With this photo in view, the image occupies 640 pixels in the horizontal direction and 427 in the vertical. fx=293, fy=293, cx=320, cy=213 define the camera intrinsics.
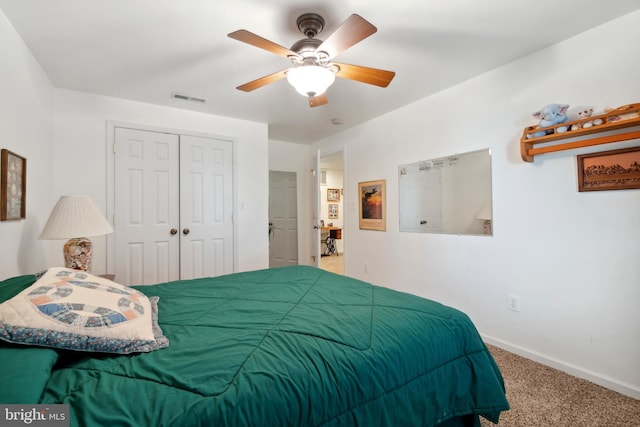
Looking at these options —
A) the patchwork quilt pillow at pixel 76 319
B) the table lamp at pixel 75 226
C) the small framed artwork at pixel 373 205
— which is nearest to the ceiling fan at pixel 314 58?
the patchwork quilt pillow at pixel 76 319

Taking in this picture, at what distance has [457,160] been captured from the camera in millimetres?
2873

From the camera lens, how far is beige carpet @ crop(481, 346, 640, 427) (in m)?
1.62

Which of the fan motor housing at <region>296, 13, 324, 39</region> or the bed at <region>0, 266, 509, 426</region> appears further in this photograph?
the fan motor housing at <region>296, 13, 324, 39</region>

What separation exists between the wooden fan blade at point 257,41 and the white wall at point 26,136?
4.96ft

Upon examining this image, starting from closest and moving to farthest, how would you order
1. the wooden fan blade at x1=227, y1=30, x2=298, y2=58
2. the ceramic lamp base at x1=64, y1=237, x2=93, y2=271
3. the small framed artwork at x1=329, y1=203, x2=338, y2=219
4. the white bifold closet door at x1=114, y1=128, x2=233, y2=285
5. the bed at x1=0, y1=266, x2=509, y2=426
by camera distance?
the bed at x1=0, y1=266, x2=509, y2=426, the wooden fan blade at x1=227, y1=30, x2=298, y2=58, the ceramic lamp base at x1=64, y1=237, x2=93, y2=271, the white bifold closet door at x1=114, y1=128, x2=233, y2=285, the small framed artwork at x1=329, y1=203, x2=338, y2=219

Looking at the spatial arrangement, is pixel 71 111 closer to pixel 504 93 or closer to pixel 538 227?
pixel 504 93

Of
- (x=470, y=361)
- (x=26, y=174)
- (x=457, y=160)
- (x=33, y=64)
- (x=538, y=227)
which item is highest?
(x=33, y=64)

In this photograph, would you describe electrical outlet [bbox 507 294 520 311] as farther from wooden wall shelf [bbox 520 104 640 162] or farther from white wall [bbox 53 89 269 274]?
white wall [bbox 53 89 269 274]

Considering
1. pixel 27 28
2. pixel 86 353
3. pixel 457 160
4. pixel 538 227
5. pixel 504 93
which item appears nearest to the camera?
pixel 86 353

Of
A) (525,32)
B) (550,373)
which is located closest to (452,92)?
(525,32)

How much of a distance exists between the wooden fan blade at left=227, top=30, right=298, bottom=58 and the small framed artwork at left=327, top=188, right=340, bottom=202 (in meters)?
6.55

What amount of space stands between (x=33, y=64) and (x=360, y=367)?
3189 millimetres

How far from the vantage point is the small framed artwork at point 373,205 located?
3.68 metres

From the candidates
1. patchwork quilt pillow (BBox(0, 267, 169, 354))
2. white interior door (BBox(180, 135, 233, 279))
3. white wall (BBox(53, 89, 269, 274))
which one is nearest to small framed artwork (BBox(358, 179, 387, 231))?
white wall (BBox(53, 89, 269, 274))
